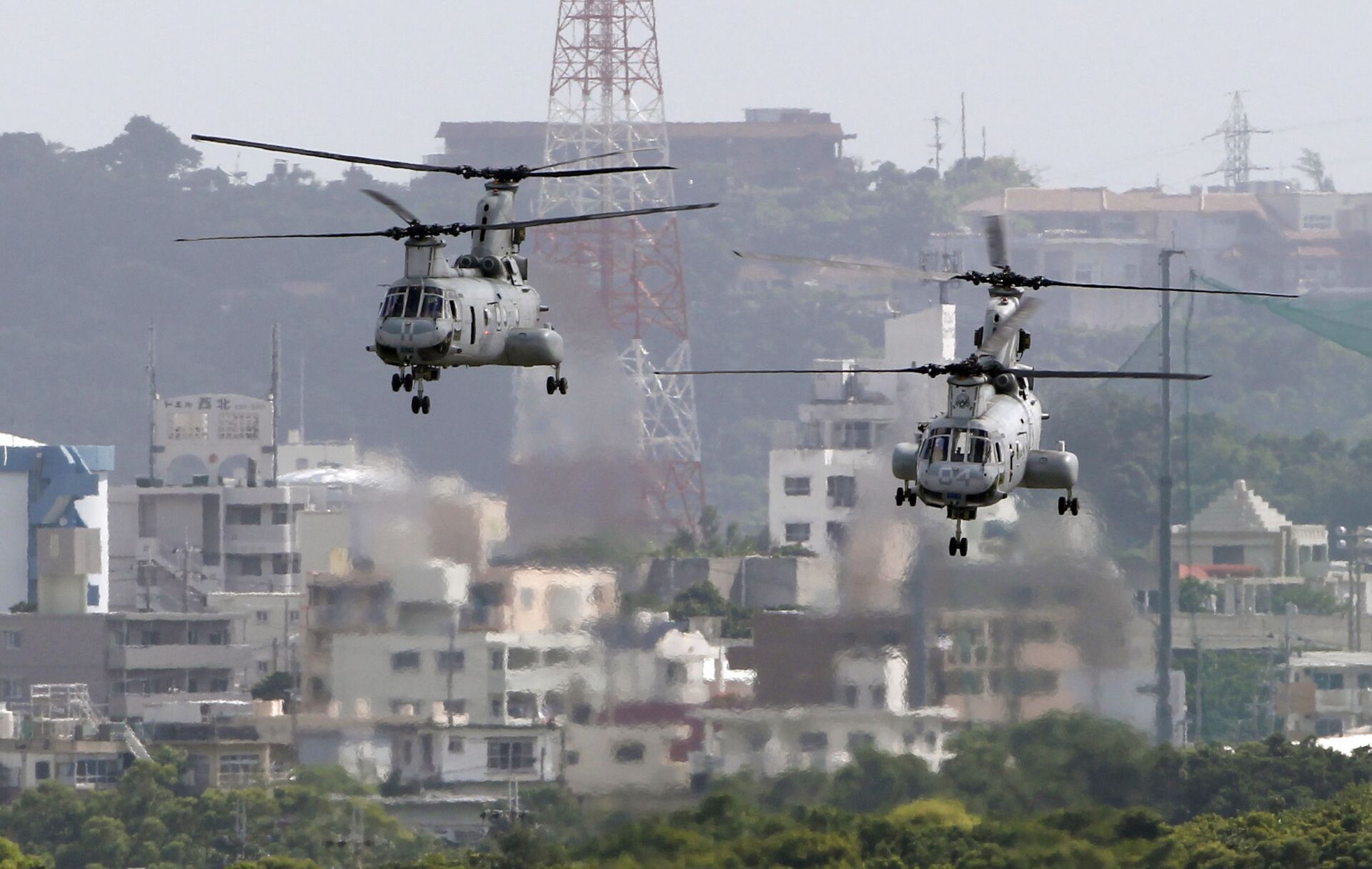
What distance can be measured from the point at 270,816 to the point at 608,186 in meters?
66.7

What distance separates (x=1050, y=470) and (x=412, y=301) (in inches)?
345

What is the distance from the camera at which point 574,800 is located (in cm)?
8150

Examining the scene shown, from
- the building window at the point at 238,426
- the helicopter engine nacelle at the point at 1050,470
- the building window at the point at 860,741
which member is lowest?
the building window at the point at 860,741

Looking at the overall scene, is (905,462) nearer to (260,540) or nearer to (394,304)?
(394,304)

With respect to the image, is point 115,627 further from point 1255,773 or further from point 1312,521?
point 1312,521

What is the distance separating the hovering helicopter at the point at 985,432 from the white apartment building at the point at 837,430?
299 feet

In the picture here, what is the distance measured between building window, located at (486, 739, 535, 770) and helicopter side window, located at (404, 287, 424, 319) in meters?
50.5

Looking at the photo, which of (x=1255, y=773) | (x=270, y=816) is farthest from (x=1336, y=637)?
(x=270, y=816)

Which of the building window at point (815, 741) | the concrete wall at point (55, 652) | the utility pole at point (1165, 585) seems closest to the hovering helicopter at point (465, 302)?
the building window at point (815, 741)

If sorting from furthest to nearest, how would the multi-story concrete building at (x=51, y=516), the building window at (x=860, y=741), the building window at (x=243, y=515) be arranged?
1. the building window at (x=243, y=515)
2. the multi-story concrete building at (x=51, y=516)
3. the building window at (x=860, y=741)

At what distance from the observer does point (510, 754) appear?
91.6m

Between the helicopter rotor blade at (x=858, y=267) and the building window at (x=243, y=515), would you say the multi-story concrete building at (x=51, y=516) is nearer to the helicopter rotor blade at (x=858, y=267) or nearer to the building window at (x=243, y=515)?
the building window at (x=243, y=515)

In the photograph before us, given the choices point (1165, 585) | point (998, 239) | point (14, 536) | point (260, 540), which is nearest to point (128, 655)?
point (14, 536)

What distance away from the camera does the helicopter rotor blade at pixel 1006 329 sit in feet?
142
